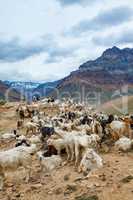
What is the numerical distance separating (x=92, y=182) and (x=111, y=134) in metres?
6.31

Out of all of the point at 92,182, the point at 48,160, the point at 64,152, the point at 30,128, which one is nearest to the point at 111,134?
the point at 64,152

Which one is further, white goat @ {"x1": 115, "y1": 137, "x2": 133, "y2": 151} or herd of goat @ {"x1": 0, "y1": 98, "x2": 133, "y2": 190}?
white goat @ {"x1": 115, "y1": 137, "x2": 133, "y2": 151}

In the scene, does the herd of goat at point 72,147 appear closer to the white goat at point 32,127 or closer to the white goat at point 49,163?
the white goat at point 49,163

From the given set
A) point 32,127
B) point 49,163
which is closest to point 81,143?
point 49,163

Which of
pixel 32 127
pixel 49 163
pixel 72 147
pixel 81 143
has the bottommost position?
pixel 49 163

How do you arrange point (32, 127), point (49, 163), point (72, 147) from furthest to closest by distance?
1. point (32, 127)
2. point (72, 147)
3. point (49, 163)

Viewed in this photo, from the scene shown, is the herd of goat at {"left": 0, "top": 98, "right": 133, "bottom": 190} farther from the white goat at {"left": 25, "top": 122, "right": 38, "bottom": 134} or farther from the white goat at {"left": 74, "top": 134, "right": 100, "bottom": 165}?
the white goat at {"left": 25, "top": 122, "right": 38, "bottom": 134}

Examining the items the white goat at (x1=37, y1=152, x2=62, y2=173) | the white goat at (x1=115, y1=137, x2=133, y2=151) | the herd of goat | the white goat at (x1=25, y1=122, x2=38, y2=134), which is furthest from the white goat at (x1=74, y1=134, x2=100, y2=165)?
the white goat at (x1=25, y1=122, x2=38, y2=134)

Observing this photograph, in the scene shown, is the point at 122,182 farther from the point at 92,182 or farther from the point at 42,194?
the point at 42,194

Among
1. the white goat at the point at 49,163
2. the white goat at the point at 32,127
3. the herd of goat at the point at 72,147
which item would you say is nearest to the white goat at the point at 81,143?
the herd of goat at the point at 72,147

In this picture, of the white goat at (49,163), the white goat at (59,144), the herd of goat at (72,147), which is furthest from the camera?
the white goat at (59,144)

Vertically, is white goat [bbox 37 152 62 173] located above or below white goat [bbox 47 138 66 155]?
below

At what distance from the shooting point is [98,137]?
67.4 feet

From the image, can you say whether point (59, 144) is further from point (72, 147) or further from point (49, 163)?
point (49, 163)
